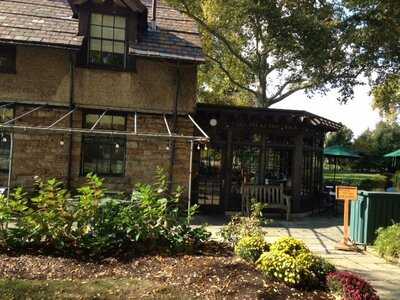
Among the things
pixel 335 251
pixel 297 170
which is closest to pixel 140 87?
pixel 297 170

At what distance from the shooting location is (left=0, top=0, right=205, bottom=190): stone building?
1334 centimetres

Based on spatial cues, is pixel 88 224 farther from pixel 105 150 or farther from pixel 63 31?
pixel 63 31

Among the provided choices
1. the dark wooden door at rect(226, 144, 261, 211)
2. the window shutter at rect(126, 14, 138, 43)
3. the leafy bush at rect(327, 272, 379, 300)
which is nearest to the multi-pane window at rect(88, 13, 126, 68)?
the window shutter at rect(126, 14, 138, 43)

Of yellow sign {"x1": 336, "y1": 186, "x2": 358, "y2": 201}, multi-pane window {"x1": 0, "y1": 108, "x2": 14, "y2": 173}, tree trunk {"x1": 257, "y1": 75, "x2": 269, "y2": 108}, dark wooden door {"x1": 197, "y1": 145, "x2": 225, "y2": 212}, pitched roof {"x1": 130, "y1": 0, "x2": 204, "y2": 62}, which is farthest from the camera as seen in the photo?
tree trunk {"x1": 257, "y1": 75, "x2": 269, "y2": 108}

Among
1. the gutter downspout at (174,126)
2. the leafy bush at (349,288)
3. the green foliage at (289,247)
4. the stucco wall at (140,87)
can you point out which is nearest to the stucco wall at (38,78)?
the stucco wall at (140,87)

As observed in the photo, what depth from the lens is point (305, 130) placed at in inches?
626

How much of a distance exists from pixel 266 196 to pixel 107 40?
258 inches

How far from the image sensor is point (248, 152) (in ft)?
51.2

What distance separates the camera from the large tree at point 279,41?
66.9ft

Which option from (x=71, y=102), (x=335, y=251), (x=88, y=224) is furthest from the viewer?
(x=71, y=102)

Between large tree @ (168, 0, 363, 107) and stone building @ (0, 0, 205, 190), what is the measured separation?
7064mm

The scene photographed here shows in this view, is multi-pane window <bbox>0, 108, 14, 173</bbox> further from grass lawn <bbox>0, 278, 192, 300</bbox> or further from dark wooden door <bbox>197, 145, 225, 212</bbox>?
grass lawn <bbox>0, 278, 192, 300</bbox>

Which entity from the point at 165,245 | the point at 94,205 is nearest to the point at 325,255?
the point at 165,245

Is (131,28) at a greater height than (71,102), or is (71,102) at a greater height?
(131,28)
